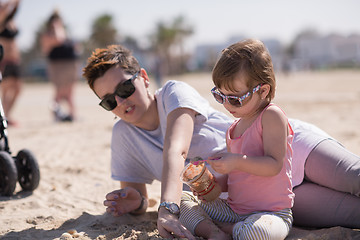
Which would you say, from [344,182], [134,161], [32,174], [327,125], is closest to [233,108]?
[344,182]

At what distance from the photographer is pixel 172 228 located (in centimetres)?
204

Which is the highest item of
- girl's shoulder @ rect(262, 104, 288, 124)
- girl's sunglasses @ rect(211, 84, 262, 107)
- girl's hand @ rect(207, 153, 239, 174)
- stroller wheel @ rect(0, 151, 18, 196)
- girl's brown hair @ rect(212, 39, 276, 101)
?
girl's brown hair @ rect(212, 39, 276, 101)

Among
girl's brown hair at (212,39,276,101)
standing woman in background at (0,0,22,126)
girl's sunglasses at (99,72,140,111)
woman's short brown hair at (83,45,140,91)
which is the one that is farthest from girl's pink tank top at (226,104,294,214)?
standing woman in background at (0,0,22,126)

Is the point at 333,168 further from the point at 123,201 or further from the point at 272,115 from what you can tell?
the point at 123,201

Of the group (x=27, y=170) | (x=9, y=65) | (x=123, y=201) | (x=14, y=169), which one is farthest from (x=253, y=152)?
(x=9, y=65)

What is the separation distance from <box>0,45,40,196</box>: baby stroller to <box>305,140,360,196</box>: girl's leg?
2227 mm

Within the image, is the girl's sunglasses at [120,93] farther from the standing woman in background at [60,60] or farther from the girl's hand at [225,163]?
the standing woman in background at [60,60]

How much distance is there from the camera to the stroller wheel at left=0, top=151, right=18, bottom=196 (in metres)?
3.17

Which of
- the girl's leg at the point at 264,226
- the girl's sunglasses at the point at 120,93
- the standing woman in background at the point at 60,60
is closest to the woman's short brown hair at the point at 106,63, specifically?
the girl's sunglasses at the point at 120,93

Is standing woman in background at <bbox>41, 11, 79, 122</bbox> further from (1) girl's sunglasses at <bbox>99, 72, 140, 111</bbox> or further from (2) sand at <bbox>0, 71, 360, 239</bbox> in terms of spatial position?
(1) girl's sunglasses at <bbox>99, 72, 140, 111</bbox>

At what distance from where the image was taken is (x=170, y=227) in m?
2.04

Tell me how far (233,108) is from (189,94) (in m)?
0.54

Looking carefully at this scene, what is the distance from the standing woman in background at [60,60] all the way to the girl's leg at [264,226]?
23.5ft

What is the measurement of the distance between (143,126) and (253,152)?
92 centimetres
